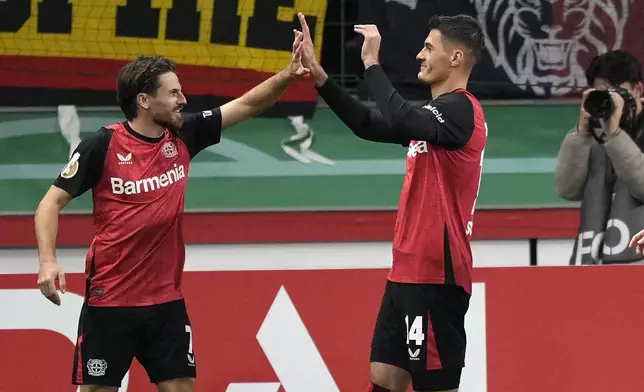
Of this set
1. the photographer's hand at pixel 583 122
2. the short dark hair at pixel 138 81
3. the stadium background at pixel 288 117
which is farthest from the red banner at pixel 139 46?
the short dark hair at pixel 138 81

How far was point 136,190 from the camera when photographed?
4.63 metres

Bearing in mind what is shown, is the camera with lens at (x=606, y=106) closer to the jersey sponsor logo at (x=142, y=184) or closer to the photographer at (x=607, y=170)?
the photographer at (x=607, y=170)

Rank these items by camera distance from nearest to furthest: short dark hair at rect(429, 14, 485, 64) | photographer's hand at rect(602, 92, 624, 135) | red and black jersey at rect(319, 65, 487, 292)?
1. red and black jersey at rect(319, 65, 487, 292)
2. short dark hair at rect(429, 14, 485, 64)
3. photographer's hand at rect(602, 92, 624, 135)

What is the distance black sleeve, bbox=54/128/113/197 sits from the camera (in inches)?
180

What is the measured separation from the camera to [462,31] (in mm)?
4508

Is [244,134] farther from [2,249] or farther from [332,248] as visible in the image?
[2,249]

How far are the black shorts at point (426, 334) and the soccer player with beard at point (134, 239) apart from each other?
79 centimetres

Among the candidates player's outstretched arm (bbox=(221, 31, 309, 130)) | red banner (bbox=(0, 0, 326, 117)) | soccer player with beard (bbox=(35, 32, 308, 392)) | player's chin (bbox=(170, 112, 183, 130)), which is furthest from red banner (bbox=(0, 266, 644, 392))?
red banner (bbox=(0, 0, 326, 117))

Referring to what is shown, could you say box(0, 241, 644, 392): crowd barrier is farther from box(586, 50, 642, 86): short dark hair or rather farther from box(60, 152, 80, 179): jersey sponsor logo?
box(60, 152, 80, 179): jersey sponsor logo

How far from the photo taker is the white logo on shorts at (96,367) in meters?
4.63

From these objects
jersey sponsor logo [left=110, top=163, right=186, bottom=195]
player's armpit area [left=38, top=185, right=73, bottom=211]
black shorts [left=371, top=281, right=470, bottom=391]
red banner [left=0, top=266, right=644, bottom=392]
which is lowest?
red banner [left=0, top=266, right=644, bottom=392]

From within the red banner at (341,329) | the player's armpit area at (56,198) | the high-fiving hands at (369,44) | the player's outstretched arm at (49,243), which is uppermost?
the high-fiving hands at (369,44)

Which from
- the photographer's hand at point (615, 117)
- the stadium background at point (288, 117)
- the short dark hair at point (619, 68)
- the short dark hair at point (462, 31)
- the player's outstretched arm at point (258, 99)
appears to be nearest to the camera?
the short dark hair at point (462, 31)

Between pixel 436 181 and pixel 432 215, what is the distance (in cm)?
12
